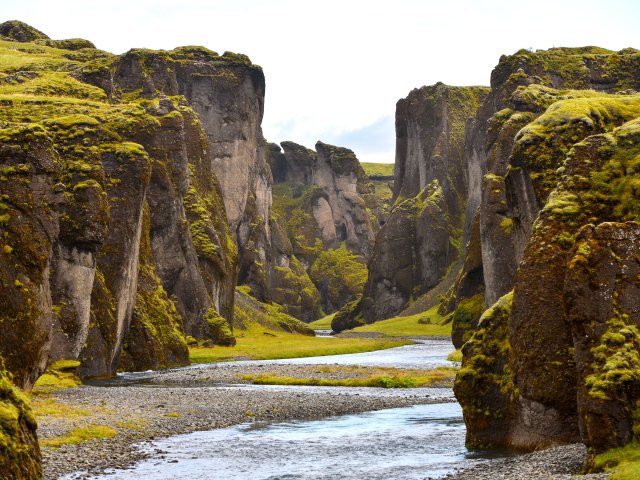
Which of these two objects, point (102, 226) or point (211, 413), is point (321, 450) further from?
point (102, 226)

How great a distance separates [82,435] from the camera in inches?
1524

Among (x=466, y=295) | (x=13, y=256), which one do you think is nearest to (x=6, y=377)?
(x=13, y=256)

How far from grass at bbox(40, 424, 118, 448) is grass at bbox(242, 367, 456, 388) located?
3413 centimetres

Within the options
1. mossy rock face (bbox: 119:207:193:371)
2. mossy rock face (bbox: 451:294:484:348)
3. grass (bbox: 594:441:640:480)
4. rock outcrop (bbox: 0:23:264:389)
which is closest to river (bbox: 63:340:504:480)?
grass (bbox: 594:441:640:480)

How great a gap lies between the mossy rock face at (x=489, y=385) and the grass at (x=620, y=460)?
9044 millimetres

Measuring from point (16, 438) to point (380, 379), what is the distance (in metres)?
50.1

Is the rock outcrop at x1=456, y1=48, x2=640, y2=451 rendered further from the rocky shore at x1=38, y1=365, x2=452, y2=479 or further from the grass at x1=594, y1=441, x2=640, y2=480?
the rocky shore at x1=38, y1=365, x2=452, y2=479

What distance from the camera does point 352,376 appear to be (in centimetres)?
7712

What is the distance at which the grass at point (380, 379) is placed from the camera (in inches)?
2773

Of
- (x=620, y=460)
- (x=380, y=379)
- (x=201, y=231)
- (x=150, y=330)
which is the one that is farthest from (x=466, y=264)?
(x=620, y=460)

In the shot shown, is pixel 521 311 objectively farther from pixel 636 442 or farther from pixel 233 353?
pixel 233 353

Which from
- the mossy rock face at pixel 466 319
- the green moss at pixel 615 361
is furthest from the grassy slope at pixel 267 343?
the green moss at pixel 615 361

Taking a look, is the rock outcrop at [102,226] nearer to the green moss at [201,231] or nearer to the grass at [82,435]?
the green moss at [201,231]

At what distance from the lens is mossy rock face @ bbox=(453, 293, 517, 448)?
35.9 m
